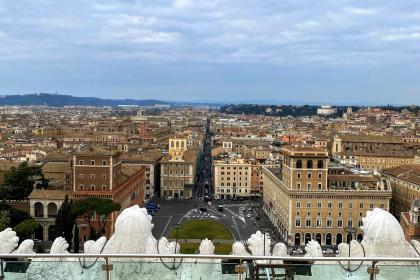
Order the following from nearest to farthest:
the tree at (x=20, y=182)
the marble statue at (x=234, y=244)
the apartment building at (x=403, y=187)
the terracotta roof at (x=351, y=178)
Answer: the marble statue at (x=234, y=244) → the tree at (x=20, y=182) → the terracotta roof at (x=351, y=178) → the apartment building at (x=403, y=187)

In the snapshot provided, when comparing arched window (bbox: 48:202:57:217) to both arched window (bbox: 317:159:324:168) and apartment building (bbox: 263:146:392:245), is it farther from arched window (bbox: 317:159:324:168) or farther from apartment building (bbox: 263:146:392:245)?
arched window (bbox: 317:159:324:168)

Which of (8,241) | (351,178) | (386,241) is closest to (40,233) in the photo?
(351,178)

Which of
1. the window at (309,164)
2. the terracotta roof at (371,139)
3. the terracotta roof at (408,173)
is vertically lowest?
the terracotta roof at (408,173)

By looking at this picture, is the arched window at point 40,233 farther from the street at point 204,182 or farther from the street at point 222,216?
the street at point 204,182

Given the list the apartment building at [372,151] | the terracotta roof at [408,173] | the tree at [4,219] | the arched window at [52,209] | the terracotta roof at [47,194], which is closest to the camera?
the tree at [4,219]

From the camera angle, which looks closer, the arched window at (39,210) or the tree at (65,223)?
the tree at (65,223)

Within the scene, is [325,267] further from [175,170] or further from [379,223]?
[175,170]

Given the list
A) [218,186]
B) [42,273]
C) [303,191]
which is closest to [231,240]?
[303,191]

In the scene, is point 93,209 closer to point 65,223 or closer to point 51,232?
point 65,223

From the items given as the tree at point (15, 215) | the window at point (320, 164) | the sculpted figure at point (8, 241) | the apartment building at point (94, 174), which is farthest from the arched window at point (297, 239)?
the sculpted figure at point (8, 241)
